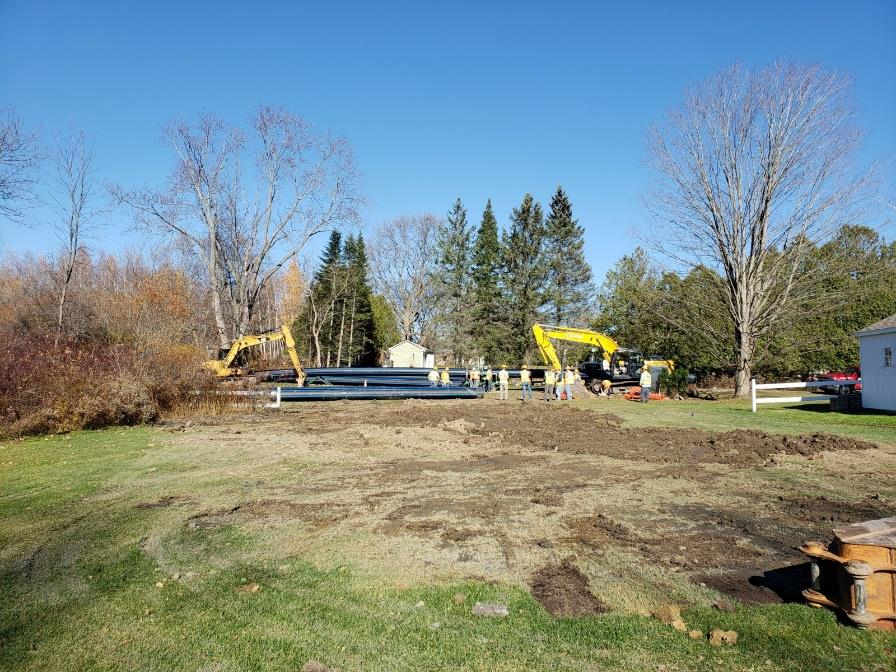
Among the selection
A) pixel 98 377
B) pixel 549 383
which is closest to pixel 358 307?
pixel 549 383

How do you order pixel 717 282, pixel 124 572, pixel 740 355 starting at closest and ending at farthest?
pixel 124 572 < pixel 740 355 < pixel 717 282

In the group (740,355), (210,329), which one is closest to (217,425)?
(740,355)

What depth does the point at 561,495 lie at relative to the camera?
7.74 m

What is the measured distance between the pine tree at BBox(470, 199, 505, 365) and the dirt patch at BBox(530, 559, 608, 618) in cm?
4791

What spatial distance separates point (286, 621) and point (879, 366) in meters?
21.6

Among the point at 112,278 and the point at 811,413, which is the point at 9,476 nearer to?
the point at 811,413

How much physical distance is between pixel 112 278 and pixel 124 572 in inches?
2155

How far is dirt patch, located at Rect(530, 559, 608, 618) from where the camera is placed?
4.29 meters

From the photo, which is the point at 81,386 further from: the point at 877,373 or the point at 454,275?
the point at 454,275

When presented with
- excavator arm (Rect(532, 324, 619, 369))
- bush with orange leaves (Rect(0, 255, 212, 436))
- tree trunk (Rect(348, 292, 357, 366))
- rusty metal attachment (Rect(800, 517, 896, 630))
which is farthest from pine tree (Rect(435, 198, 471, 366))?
rusty metal attachment (Rect(800, 517, 896, 630))

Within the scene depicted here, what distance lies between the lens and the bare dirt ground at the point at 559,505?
197 inches

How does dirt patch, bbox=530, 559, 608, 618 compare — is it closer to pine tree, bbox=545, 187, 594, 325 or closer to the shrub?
the shrub

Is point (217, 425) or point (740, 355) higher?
point (740, 355)

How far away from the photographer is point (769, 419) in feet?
56.3
